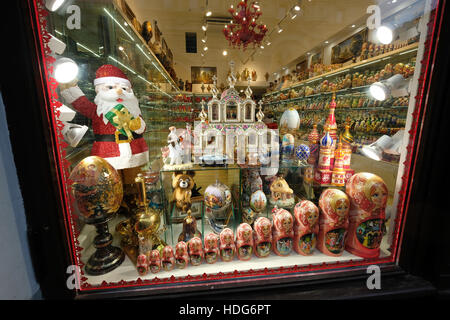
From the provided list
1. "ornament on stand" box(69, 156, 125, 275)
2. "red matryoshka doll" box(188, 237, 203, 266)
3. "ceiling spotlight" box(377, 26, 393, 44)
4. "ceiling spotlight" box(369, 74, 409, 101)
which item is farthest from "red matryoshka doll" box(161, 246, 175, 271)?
"ceiling spotlight" box(377, 26, 393, 44)

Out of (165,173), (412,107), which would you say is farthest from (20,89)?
(412,107)

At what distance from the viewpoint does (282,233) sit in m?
1.23

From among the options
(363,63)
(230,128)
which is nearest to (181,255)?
(230,128)

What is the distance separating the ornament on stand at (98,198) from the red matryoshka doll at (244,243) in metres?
0.74

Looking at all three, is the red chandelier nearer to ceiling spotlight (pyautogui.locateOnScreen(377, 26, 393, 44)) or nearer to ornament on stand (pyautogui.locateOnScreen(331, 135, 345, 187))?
ceiling spotlight (pyautogui.locateOnScreen(377, 26, 393, 44))

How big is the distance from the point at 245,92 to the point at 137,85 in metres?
1.18

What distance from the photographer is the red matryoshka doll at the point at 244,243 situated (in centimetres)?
120

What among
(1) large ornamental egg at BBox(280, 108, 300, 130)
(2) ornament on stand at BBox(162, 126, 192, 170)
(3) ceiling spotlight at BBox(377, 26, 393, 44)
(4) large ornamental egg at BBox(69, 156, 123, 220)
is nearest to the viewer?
(4) large ornamental egg at BBox(69, 156, 123, 220)

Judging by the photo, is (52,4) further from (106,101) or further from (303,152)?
(303,152)

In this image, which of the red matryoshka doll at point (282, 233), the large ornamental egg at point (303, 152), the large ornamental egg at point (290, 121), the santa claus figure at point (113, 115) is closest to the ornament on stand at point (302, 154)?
the large ornamental egg at point (303, 152)

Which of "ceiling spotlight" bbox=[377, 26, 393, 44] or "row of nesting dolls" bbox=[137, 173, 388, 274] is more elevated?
"ceiling spotlight" bbox=[377, 26, 393, 44]

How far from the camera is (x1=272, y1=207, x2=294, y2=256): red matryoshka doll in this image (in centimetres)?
122

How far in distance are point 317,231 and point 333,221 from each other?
4.8 inches
